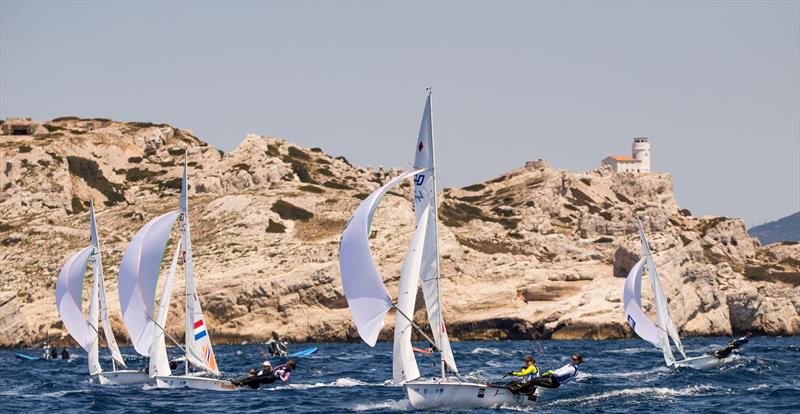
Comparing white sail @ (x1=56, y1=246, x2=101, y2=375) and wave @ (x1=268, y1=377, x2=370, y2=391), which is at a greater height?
white sail @ (x1=56, y1=246, x2=101, y2=375)

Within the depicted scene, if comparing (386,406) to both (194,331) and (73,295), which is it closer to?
(194,331)

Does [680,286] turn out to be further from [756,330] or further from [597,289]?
[756,330]

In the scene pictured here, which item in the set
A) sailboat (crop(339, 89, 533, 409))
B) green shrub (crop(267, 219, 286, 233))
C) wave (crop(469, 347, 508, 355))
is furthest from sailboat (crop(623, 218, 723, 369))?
green shrub (crop(267, 219, 286, 233))

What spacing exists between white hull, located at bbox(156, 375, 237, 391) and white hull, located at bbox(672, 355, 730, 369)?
72.7 ft

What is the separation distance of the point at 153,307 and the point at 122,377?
4.94 metres

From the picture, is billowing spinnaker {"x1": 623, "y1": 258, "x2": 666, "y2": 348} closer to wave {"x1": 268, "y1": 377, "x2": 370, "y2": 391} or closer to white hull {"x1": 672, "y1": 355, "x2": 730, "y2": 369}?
white hull {"x1": 672, "y1": 355, "x2": 730, "y2": 369}

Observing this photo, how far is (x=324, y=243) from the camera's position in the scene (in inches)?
4092

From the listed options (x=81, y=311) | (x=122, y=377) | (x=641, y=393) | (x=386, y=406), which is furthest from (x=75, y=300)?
(x=641, y=393)

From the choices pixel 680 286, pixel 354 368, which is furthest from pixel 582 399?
pixel 680 286

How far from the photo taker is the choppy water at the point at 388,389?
38531 millimetres

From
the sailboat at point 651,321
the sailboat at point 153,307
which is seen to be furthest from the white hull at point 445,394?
the sailboat at point 651,321

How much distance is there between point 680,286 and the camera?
98875mm

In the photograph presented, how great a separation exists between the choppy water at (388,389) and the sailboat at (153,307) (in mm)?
1079

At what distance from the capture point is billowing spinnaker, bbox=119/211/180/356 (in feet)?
144
